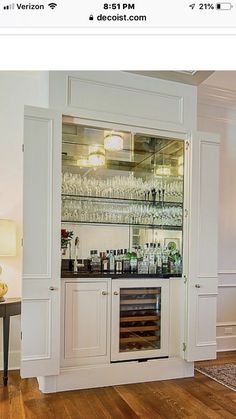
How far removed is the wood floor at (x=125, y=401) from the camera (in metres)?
2.46

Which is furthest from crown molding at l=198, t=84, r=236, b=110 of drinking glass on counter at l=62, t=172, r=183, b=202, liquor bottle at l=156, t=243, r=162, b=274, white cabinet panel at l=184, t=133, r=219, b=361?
liquor bottle at l=156, t=243, r=162, b=274

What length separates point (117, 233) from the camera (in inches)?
148

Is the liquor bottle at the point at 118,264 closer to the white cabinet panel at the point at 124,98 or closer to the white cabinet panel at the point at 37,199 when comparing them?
the white cabinet panel at the point at 37,199

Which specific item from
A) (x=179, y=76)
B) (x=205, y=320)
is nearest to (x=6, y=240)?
(x=205, y=320)

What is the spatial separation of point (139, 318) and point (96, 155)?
1686 mm

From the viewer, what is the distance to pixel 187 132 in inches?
131

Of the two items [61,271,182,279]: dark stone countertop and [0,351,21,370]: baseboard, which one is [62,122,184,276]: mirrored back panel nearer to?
[61,271,182,279]: dark stone countertop

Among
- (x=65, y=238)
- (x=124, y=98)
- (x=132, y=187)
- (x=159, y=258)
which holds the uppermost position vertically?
(x=124, y=98)

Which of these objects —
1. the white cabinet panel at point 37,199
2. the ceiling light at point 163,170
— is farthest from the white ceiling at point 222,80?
the white cabinet panel at point 37,199

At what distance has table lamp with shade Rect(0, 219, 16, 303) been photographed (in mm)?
3057

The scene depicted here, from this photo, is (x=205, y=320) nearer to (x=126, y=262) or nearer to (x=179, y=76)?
(x=126, y=262)
